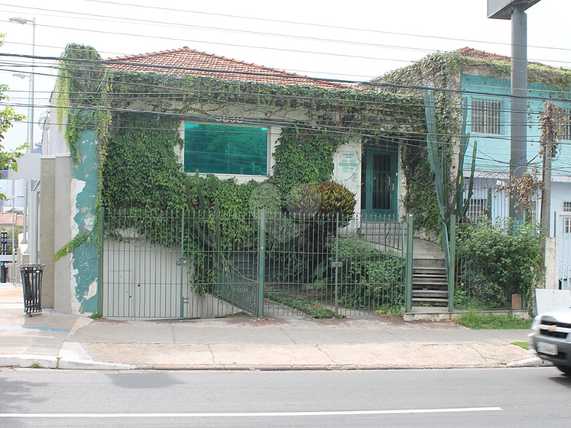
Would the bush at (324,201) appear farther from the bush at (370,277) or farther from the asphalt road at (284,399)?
the asphalt road at (284,399)

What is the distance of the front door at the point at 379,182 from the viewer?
20719mm

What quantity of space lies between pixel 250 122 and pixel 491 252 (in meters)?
7.54

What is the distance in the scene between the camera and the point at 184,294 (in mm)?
15375

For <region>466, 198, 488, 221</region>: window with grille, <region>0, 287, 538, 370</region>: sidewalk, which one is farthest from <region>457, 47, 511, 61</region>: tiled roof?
<region>0, 287, 538, 370</region>: sidewalk

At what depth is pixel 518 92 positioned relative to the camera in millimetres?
17172

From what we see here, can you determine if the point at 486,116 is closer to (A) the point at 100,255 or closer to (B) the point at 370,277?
(B) the point at 370,277

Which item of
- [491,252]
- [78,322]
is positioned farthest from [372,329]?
[78,322]

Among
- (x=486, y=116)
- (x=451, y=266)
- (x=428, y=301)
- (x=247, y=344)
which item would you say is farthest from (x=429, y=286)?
(x=486, y=116)

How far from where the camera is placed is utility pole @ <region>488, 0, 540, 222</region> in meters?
16.6

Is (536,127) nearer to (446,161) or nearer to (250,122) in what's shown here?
(446,161)

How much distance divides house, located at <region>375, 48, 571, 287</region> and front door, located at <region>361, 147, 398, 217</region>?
90.5 inches

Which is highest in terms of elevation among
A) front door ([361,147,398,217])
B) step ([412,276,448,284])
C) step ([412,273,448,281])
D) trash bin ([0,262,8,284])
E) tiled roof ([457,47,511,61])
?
tiled roof ([457,47,511,61])

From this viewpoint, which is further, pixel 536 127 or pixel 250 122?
pixel 536 127

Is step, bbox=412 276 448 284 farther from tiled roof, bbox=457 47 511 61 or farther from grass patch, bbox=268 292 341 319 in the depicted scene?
tiled roof, bbox=457 47 511 61
